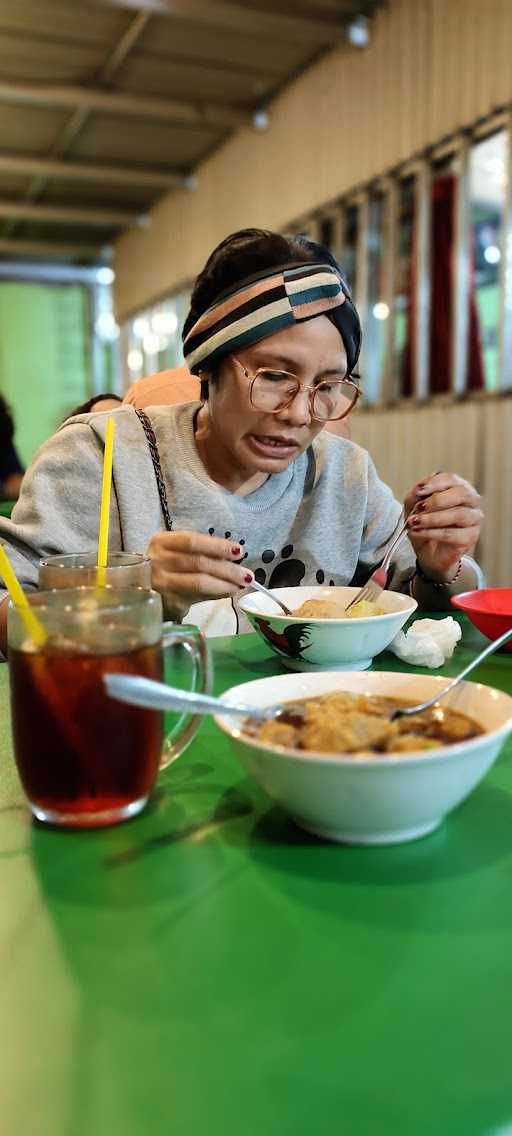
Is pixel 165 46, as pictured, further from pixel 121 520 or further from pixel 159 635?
pixel 159 635

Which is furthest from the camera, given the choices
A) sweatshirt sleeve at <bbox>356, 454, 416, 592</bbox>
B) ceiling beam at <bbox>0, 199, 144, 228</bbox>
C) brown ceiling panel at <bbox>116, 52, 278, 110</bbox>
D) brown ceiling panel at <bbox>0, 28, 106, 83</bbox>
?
ceiling beam at <bbox>0, 199, 144, 228</bbox>

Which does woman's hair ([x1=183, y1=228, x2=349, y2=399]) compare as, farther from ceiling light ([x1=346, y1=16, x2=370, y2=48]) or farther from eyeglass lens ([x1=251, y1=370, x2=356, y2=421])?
ceiling light ([x1=346, y1=16, x2=370, y2=48])

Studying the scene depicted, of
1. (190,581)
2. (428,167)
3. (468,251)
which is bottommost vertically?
(190,581)

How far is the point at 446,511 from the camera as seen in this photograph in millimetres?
1319

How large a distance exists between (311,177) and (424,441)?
6.82 feet

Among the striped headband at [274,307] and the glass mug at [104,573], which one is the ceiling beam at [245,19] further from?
the glass mug at [104,573]

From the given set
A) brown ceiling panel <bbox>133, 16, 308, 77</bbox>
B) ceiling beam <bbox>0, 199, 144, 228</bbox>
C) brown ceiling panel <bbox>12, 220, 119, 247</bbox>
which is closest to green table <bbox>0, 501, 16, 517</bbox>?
brown ceiling panel <bbox>133, 16, 308, 77</bbox>

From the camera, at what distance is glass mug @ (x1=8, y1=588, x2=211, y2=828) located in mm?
601

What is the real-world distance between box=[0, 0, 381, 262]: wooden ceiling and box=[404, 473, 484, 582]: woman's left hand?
4.12m

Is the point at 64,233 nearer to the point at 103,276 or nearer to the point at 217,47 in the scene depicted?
the point at 103,276

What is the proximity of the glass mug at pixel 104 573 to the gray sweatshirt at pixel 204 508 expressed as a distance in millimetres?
236

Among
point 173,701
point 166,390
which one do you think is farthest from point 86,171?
point 173,701

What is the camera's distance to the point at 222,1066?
15.2 inches

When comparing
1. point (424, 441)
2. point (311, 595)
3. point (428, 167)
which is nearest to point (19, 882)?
point (311, 595)
